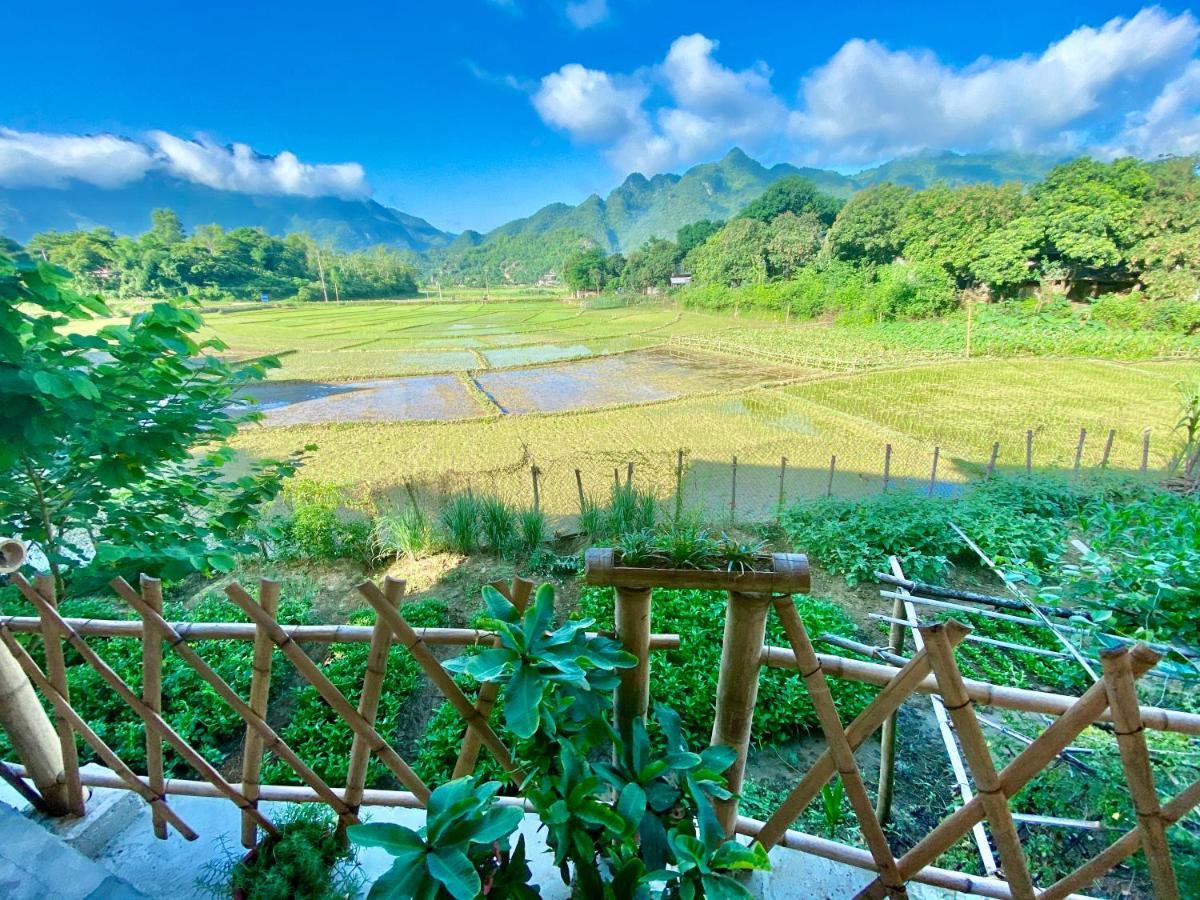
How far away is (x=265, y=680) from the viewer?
1.40 meters

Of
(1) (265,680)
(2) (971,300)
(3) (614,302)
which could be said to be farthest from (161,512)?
(3) (614,302)

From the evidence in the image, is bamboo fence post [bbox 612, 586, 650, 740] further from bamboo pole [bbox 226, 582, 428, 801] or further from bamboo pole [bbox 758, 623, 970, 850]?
bamboo pole [bbox 226, 582, 428, 801]

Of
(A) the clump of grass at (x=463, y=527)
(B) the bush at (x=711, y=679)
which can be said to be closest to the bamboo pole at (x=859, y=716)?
(B) the bush at (x=711, y=679)

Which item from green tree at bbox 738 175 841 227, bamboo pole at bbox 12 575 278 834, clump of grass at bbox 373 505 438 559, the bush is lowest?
clump of grass at bbox 373 505 438 559

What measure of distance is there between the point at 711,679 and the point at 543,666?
2019mm

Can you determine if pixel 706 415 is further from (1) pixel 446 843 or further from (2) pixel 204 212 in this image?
(2) pixel 204 212

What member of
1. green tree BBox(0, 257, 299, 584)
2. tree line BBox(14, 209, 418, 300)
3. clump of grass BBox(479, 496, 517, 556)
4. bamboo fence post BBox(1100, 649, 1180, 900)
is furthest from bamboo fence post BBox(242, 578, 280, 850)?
tree line BBox(14, 209, 418, 300)

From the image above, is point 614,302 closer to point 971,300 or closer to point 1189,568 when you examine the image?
point 971,300

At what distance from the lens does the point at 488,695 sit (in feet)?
4.17

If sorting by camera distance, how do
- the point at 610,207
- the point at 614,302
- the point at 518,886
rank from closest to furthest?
1. the point at 518,886
2. the point at 614,302
3. the point at 610,207

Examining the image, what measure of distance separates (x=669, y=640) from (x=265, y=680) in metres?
1.10

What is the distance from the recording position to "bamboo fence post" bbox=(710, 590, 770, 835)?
3.80 ft

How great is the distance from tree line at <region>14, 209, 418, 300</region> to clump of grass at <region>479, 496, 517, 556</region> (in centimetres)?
2887

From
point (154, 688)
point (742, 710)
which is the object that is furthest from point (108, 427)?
point (742, 710)
